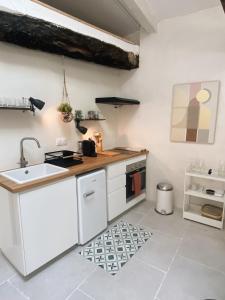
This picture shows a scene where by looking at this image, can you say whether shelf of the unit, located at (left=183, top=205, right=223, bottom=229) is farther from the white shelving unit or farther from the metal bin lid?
the metal bin lid

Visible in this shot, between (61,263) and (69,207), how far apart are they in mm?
552

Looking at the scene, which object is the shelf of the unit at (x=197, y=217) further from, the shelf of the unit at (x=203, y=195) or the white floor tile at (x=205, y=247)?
the shelf of the unit at (x=203, y=195)

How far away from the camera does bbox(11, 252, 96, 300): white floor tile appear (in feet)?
5.39

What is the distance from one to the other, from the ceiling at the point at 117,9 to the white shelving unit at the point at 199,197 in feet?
6.93

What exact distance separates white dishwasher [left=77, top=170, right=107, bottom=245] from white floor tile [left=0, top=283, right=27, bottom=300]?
724 millimetres

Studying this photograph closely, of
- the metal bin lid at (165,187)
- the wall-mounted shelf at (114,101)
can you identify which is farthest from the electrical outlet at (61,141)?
the metal bin lid at (165,187)

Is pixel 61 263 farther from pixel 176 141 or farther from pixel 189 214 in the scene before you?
pixel 176 141

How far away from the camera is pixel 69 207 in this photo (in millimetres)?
2020

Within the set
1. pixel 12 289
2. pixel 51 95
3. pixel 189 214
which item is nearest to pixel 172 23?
pixel 51 95

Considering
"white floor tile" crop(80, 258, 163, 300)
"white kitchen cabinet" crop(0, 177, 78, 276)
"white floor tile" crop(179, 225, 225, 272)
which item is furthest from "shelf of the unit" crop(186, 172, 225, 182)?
"white kitchen cabinet" crop(0, 177, 78, 276)

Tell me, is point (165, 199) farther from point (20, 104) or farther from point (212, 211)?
point (20, 104)

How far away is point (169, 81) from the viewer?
290 centimetres

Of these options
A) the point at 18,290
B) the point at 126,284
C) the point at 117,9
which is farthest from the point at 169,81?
the point at 18,290

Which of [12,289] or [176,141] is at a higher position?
[176,141]
